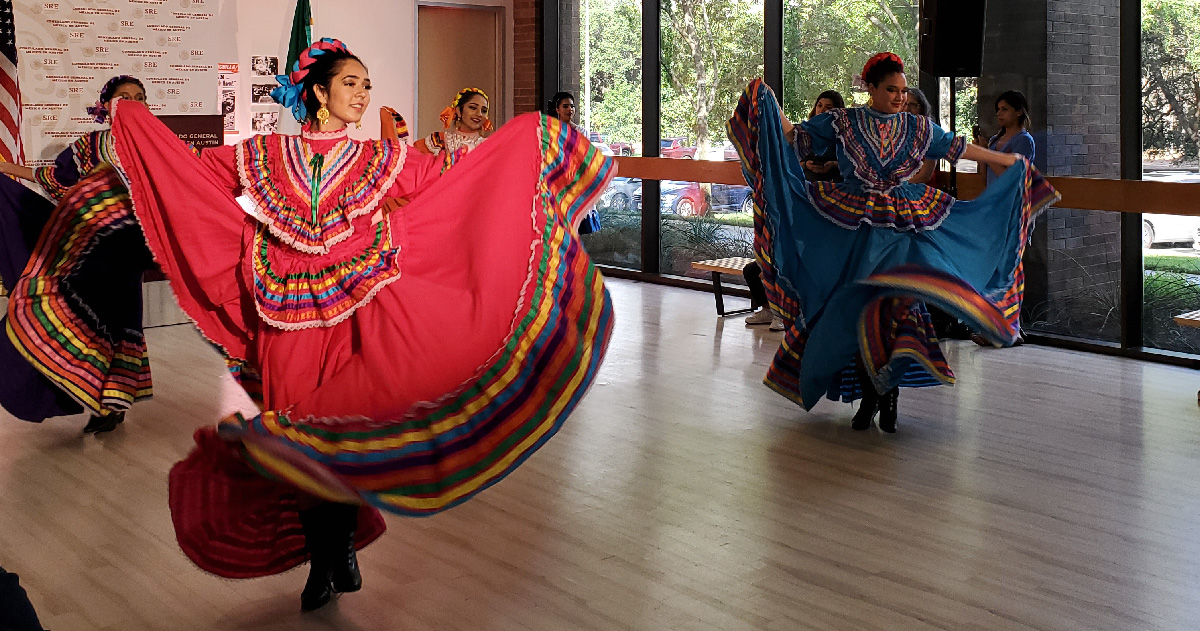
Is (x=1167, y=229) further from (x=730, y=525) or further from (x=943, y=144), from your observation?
(x=730, y=525)

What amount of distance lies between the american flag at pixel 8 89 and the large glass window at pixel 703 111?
452cm

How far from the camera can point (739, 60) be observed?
8.75m

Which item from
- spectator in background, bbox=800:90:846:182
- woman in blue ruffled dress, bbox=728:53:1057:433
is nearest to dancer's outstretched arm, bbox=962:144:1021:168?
woman in blue ruffled dress, bbox=728:53:1057:433

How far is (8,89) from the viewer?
7480 mm

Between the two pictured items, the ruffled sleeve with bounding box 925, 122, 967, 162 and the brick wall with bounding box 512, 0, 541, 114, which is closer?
the ruffled sleeve with bounding box 925, 122, 967, 162

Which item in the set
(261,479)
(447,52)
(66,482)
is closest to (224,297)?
(261,479)

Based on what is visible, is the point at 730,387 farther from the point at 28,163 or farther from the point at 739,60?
the point at 28,163

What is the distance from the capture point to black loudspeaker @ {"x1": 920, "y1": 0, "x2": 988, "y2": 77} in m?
6.35

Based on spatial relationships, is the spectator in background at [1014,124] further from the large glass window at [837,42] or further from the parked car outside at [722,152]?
the parked car outside at [722,152]

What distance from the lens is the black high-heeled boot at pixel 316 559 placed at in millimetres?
3014

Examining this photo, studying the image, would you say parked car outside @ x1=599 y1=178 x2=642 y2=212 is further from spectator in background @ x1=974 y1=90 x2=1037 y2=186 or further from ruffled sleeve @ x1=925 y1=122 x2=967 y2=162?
ruffled sleeve @ x1=925 y1=122 x2=967 y2=162

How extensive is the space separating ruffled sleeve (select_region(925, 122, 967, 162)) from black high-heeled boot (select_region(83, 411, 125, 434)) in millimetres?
3452

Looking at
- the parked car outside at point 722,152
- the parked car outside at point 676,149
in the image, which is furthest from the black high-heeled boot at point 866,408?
the parked car outside at point 676,149

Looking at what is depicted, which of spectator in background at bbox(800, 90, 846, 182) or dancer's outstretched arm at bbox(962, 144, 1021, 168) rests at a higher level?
spectator in background at bbox(800, 90, 846, 182)
